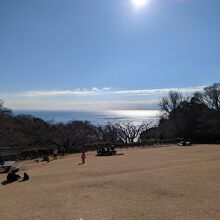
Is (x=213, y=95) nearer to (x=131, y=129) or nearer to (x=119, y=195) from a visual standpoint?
(x=131, y=129)

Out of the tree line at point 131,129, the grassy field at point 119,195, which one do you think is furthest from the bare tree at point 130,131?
the grassy field at point 119,195

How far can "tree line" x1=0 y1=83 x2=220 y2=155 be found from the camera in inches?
1592

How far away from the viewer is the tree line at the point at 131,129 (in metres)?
40.4

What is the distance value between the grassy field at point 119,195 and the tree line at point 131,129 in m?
19.1

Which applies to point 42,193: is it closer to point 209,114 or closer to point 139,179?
point 139,179

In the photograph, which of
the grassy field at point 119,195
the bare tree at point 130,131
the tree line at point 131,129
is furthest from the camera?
the bare tree at point 130,131

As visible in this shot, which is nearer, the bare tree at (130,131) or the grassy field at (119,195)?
the grassy field at (119,195)

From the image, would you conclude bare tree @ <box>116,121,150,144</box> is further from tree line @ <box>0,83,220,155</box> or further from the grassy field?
the grassy field

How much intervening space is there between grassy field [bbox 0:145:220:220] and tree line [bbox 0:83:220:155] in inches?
750

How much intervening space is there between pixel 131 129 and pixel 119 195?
39.2m

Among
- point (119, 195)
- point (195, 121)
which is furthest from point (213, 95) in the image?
point (119, 195)

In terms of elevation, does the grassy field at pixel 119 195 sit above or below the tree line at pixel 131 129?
below

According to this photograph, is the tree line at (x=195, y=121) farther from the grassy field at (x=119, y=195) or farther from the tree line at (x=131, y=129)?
the grassy field at (x=119, y=195)

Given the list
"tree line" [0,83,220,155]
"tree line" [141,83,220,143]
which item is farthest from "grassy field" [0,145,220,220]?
"tree line" [141,83,220,143]
